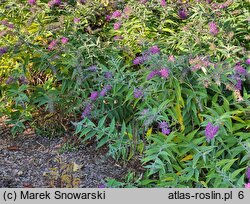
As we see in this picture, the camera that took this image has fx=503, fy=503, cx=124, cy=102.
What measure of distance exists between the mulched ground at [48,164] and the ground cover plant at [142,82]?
0.09 metres

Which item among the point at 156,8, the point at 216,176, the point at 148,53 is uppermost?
the point at 156,8

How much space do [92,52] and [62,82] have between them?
376 millimetres

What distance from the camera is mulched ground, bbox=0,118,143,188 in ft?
12.3

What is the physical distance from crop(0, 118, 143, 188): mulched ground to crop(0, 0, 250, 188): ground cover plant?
9cm

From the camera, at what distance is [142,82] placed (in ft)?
13.1

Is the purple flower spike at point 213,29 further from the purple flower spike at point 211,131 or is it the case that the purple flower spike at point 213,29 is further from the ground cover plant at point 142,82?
the purple flower spike at point 211,131

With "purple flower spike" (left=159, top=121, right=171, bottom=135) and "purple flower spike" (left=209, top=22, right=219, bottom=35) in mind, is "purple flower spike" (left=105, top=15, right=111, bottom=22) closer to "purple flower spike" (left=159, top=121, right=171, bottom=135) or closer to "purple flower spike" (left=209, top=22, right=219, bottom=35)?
"purple flower spike" (left=209, top=22, right=219, bottom=35)

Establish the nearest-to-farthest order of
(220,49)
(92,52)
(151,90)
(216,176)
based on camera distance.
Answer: (216,176) → (151,90) → (220,49) → (92,52)

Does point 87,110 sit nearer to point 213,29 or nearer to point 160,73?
point 160,73

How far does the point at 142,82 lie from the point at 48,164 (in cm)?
100

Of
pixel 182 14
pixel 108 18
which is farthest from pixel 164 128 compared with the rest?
pixel 108 18

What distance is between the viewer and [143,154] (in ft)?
12.9

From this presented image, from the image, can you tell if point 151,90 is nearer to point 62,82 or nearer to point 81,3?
point 62,82

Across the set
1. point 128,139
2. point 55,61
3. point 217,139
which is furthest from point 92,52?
point 217,139
